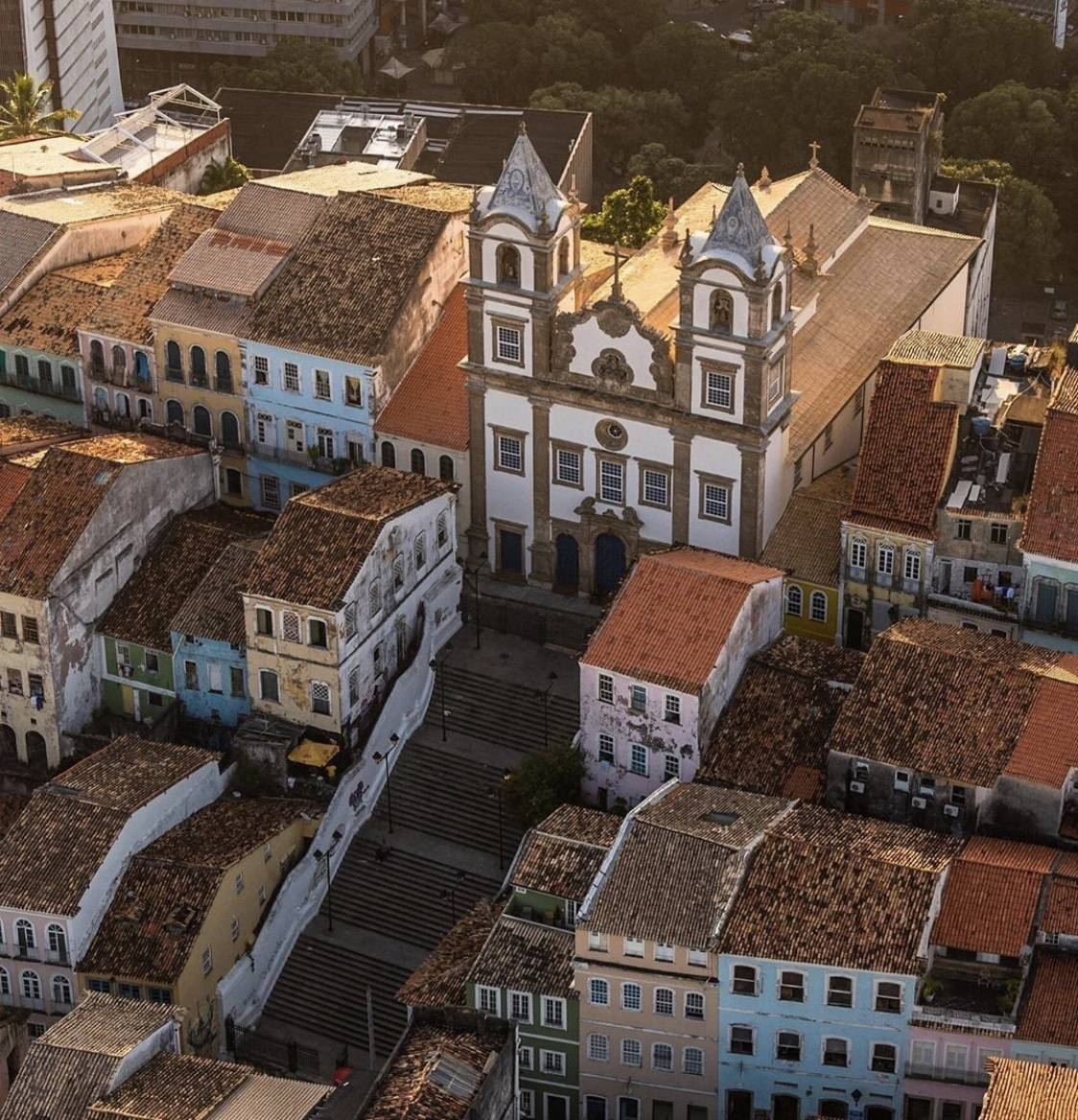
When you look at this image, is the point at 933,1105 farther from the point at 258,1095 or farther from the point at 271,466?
the point at 271,466

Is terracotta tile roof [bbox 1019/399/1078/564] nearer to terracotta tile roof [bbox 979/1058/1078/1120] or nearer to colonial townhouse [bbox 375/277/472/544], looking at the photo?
terracotta tile roof [bbox 979/1058/1078/1120]

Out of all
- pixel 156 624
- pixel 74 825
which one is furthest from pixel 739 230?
pixel 74 825

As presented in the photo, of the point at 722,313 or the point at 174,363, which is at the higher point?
the point at 722,313

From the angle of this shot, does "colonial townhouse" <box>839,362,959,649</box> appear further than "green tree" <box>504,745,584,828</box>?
Yes

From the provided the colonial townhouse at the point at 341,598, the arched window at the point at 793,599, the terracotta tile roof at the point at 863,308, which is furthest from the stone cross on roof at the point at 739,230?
the colonial townhouse at the point at 341,598

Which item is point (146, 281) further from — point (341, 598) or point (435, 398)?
point (341, 598)

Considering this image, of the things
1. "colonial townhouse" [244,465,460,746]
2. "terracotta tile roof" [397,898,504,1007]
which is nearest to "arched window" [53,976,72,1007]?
"terracotta tile roof" [397,898,504,1007]

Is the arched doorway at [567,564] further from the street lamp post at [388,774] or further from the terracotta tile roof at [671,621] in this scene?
the street lamp post at [388,774]
